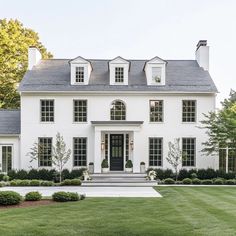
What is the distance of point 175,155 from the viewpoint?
29344 millimetres

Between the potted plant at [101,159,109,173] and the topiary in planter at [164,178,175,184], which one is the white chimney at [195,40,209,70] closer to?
the topiary in planter at [164,178,175,184]

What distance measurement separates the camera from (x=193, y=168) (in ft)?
97.3

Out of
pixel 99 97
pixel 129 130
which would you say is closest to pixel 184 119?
pixel 129 130

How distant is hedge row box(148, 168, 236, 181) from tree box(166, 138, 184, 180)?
59 centimetres

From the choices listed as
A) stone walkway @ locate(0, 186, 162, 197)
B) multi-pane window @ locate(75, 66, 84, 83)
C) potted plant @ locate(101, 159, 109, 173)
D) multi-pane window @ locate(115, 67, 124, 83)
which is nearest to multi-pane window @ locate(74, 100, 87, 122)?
multi-pane window @ locate(75, 66, 84, 83)

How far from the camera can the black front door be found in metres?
30.0

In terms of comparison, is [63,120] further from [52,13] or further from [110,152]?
[52,13]

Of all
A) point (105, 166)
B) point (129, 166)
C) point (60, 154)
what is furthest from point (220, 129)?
point (60, 154)

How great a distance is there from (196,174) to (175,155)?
207cm

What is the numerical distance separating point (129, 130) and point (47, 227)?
18466 mm

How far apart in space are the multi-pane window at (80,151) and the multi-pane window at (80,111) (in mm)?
1583

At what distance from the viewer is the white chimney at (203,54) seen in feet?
106

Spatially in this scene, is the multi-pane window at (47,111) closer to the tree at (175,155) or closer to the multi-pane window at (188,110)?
the tree at (175,155)

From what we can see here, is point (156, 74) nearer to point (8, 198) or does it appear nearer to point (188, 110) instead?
point (188, 110)
